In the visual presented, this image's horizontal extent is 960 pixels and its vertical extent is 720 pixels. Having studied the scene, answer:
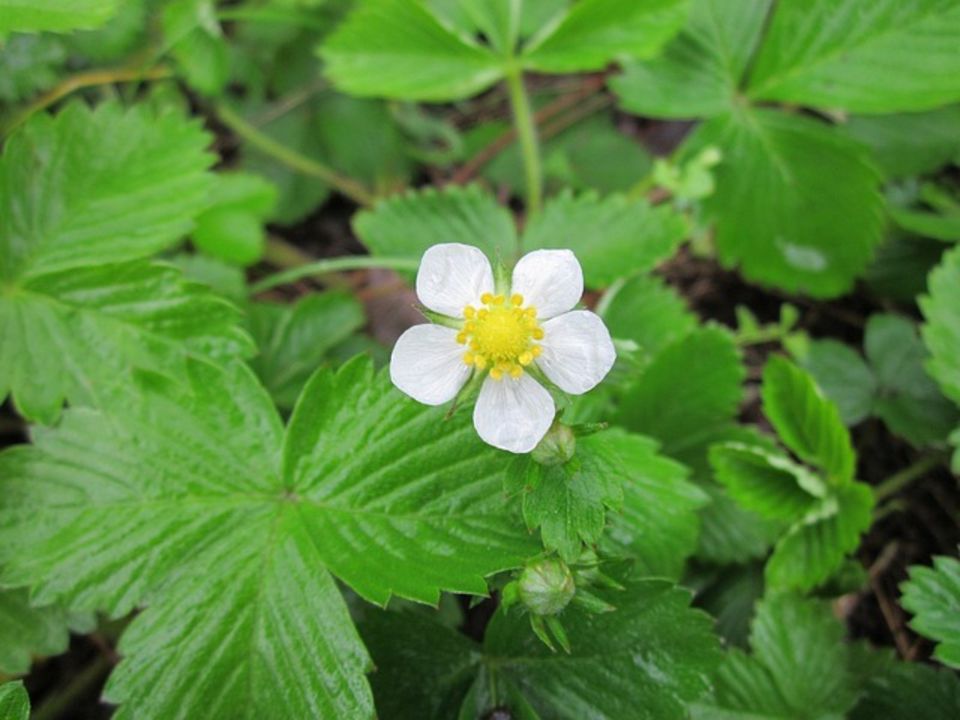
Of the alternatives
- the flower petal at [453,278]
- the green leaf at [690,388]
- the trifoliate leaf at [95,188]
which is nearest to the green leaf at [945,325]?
the green leaf at [690,388]

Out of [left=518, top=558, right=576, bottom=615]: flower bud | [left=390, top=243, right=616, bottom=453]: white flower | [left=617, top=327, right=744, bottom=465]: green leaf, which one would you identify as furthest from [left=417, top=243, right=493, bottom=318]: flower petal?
[left=617, top=327, right=744, bottom=465]: green leaf

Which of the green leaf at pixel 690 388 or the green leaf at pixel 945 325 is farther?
the green leaf at pixel 690 388

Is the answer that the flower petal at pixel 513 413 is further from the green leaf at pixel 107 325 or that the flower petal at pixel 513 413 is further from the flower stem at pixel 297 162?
the flower stem at pixel 297 162

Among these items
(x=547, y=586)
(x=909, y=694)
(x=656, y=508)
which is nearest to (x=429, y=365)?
(x=547, y=586)

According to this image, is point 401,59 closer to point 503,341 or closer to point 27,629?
point 503,341

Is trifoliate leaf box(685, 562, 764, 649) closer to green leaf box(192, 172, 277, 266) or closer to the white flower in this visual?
the white flower

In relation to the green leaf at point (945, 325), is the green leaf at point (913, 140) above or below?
above

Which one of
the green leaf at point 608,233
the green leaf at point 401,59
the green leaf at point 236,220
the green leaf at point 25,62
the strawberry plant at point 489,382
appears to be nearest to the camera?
the strawberry plant at point 489,382
